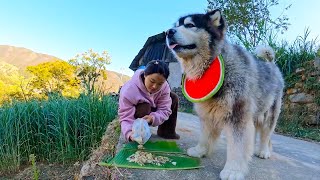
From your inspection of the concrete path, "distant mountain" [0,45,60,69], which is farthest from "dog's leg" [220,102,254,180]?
"distant mountain" [0,45,60,69]

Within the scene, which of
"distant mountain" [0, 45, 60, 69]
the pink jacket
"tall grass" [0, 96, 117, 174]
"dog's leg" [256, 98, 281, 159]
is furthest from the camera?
"distant mountain" [0, 45, 60, 69]

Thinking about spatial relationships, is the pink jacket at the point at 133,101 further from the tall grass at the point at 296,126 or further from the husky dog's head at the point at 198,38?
the tall grass at the point at 296,126

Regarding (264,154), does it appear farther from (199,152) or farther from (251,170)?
(199,152)

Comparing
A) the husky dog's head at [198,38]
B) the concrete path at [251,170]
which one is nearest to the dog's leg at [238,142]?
the concrete path at [251,170]

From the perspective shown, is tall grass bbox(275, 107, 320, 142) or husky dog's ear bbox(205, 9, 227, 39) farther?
tall grass bbox(275, 107, 320, 142)

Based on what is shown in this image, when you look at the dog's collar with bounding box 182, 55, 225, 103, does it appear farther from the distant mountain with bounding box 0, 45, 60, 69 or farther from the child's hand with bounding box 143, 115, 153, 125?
the distant mountain with bounding box 0, 45, 60, 69

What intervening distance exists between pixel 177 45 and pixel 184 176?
3.60 ft

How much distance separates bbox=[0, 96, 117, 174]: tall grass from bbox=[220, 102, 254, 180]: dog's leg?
9.46 feet

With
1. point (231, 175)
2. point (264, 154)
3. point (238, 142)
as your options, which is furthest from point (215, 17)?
point (264, 154)

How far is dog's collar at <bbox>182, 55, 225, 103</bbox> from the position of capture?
2303 millimetres

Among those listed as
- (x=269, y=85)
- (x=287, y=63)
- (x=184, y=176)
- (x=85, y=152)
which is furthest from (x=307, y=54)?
(x=184, y=176)

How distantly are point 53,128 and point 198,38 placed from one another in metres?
3.50

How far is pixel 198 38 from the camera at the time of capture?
7.70 feet

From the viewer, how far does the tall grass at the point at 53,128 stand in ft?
15.5
